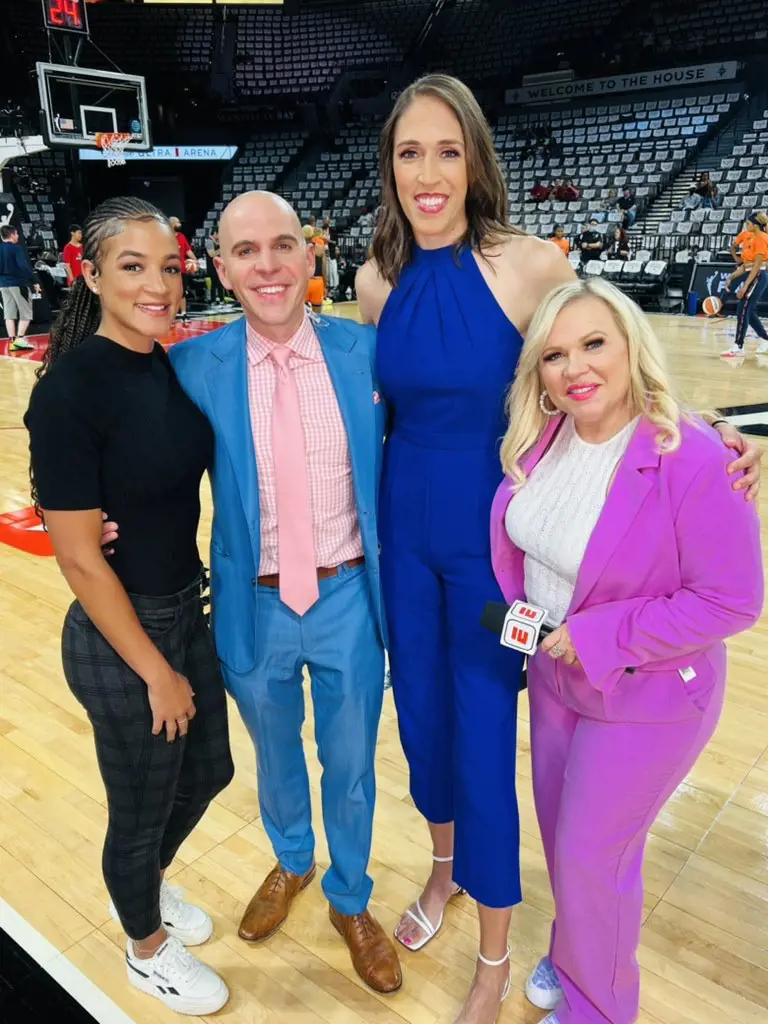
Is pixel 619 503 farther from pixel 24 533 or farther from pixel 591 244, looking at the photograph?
pixel 591 244

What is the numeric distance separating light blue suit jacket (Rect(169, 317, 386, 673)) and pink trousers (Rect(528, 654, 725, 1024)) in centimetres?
42

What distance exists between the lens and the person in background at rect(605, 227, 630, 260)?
45.1 feet

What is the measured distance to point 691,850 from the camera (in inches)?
83.8

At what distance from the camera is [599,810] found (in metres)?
1.37

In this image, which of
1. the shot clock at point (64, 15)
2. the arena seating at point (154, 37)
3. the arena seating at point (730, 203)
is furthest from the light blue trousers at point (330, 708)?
the arena seating at point (154, 37)

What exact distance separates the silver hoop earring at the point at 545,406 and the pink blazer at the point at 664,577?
0.59 ft

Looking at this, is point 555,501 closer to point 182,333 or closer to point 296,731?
point 296,731

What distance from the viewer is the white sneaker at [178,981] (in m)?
1.66

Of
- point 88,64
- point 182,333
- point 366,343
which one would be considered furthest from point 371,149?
point 366,343

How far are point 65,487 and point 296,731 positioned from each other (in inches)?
31.0

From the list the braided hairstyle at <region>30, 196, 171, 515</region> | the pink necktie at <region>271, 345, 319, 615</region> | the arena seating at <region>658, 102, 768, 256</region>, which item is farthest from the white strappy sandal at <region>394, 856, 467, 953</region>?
the arena seating at <region>658, 102, 768, 256</region>

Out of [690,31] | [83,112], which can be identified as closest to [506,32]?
[690,31]

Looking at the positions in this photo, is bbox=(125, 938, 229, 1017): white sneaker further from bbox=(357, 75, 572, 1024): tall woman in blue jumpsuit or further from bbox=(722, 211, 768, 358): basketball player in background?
bbox=(722, 211, 768, 358): basketball player in background

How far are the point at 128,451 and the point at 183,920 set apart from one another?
118 cm
